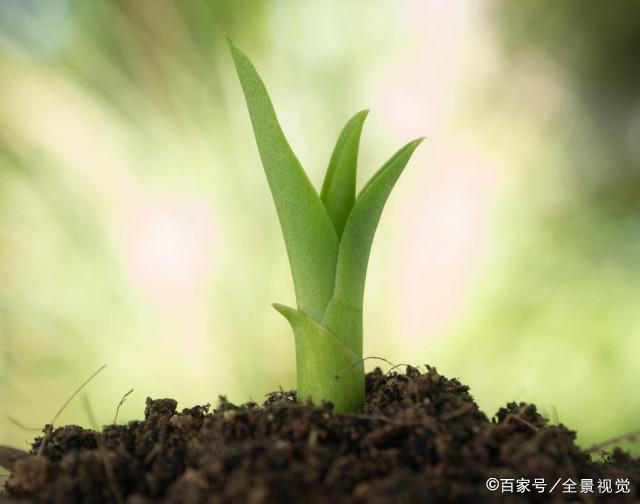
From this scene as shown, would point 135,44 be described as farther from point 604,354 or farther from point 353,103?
point 604,354

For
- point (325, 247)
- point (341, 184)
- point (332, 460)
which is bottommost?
point (332, 460)

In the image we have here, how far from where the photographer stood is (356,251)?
108 centimetres

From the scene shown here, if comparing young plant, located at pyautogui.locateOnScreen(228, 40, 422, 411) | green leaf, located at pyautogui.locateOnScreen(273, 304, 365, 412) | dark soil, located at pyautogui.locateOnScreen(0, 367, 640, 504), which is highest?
young plant, located at pyautogui.locateOnScreen(228, 40, 422, 411)

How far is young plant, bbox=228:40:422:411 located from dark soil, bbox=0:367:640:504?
0.09m

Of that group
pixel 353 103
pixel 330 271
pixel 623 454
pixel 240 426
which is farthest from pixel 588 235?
pixel 240 426

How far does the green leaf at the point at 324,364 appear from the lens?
1.06 metres

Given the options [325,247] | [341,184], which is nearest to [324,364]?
[325,247]

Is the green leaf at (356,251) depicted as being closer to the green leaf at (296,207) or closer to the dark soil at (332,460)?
the green leaf at (296,207)

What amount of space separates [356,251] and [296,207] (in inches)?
4.9

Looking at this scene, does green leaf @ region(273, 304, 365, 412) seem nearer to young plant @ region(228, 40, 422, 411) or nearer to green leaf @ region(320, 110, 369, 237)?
young plant @ region(228, 40, 422, 411)

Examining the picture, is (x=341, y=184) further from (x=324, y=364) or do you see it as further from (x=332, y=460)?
(x=332, y=460)

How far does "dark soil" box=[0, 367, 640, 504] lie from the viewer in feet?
2.54

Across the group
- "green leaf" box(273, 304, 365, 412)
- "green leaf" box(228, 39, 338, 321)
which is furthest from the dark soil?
"green leaf" box(228, 39, 338, 321)

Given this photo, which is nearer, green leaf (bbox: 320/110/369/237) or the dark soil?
the dark soil
